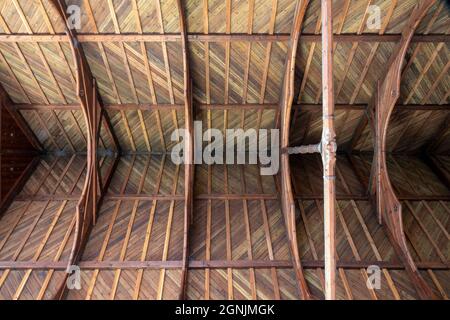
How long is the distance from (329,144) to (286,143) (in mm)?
3244

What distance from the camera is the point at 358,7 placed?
7.50 m

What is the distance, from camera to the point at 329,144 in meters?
5.39

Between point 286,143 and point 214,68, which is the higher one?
point 214,68

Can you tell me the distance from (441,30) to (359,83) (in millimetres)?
1954

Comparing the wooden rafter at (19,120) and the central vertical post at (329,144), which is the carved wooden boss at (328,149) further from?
the wooden rafter at (19,120)

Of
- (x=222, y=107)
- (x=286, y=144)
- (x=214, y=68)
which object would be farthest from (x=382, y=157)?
(x=214, y=68)

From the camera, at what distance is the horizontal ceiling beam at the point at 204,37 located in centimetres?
782

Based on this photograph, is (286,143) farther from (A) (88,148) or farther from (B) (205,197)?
(A) (88,148)

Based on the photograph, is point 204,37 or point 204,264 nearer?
point 204,37

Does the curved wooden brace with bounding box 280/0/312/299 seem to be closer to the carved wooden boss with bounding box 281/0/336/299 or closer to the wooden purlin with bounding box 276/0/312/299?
the wooden purlin with bounding box 276/0/312/299

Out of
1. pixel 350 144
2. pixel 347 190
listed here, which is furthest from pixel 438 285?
pixel 350 144

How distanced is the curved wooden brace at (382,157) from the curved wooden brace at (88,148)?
266 inches

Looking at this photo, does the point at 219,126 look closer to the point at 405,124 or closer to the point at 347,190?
the point at 347,190

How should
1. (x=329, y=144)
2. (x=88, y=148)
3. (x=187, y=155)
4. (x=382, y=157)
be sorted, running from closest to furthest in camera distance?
(x=329, y=144)
(x=187, y=155)
(x=88, y=148)
(x=382, y=157)
